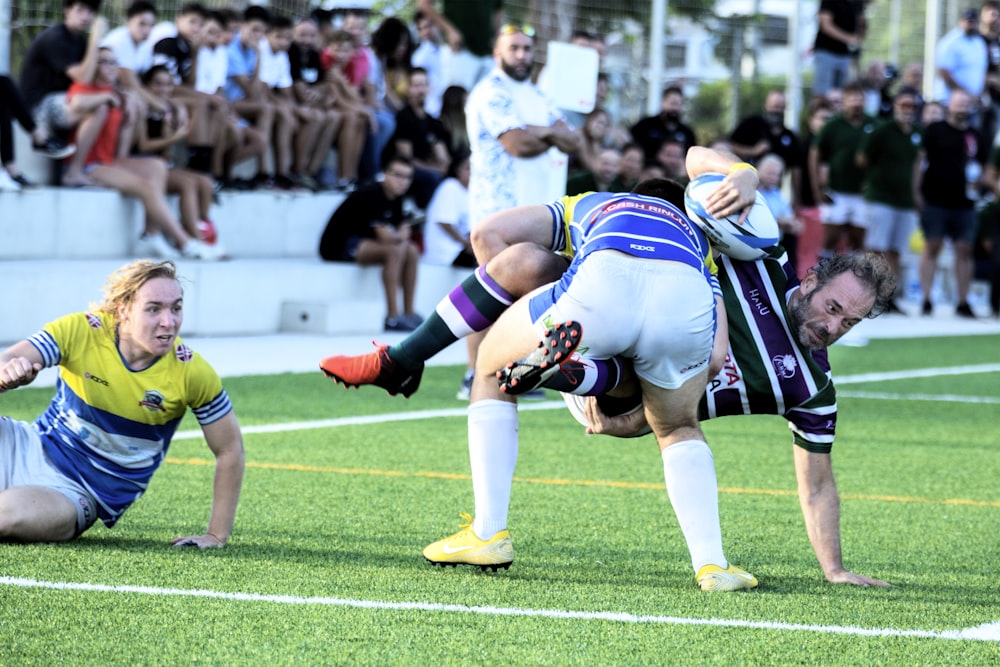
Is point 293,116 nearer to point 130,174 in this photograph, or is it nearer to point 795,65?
point 130,174

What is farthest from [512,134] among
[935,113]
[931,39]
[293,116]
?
[931,39]

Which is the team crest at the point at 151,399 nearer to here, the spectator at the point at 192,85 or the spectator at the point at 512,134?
the spectator at the point at 512,134

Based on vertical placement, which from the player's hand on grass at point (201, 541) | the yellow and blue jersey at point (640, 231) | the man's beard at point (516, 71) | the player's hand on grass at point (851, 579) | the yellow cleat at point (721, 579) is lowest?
the player's hand on grass at point (851, 579)

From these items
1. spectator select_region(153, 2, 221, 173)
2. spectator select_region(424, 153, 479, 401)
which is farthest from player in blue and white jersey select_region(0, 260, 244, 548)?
spectator select_region(424, 153, 479, 401)

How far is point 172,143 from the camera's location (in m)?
13.0

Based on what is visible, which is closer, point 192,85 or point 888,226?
point 192,85

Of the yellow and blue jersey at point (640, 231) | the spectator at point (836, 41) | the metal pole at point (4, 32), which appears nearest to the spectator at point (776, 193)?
the spectator at point (836, 41)

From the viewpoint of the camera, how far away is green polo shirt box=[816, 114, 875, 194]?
1770 cm

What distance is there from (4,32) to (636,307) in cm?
941

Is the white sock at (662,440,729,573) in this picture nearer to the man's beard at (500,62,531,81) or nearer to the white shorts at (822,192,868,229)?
the man's beard at (500,62,531,81)

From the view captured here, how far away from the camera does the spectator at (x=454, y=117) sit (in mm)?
16438

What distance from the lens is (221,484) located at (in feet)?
17.7

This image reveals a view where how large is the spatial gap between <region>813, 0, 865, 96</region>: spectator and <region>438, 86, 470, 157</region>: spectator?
17.4 ft

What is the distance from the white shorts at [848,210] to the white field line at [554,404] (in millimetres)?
4437
